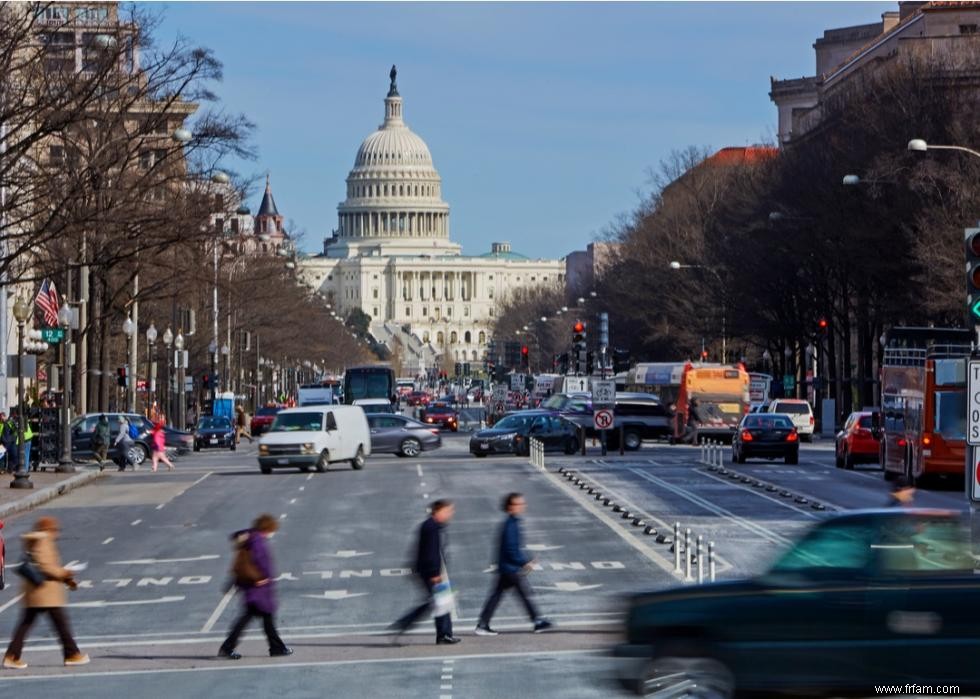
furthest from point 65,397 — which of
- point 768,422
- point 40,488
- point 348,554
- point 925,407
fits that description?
point 348,554

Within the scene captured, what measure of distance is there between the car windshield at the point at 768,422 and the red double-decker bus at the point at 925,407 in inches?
291

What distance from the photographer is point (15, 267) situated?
5441 cm

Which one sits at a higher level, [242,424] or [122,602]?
[242,424]

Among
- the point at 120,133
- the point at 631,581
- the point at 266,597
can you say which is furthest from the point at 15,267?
the point at 266,597

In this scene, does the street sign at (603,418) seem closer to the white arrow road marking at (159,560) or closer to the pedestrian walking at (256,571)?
the white arrow road marking at (159,560)

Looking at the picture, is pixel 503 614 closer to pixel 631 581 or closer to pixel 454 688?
pixel 631 581

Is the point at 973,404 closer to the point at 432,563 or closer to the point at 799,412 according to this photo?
the point at 432,563

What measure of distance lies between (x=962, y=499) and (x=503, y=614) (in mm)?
18578

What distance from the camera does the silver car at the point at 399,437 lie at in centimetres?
6306

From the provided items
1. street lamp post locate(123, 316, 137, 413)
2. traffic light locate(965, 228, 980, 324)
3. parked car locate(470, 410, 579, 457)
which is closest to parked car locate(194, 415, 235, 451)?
street lamp post locate(123, 316, 137, 413)

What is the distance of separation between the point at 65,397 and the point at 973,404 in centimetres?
3389

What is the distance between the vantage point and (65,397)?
4978 centimetres

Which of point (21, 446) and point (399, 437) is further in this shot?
point (399, 437)

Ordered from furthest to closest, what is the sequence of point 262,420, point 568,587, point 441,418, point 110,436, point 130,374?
point 441,418, point 262,420, point 130,374, point 110,436, point 568,587
